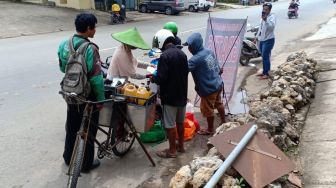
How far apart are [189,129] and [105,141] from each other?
1.55m

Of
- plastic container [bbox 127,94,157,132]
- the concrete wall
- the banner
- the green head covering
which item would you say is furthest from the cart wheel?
the concrete wall

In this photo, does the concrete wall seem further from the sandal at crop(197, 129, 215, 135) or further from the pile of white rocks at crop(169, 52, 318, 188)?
the sandal at crop(197, 129, 215, 135)

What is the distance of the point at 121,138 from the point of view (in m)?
5.03

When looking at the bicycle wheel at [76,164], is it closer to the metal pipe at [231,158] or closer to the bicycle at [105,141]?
the bicycle at [105,141]

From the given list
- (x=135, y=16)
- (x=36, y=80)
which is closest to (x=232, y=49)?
(x=36, y=80)

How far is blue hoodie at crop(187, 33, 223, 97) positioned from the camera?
5531 mm

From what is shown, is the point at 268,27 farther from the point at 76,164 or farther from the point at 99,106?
the point at 76,164

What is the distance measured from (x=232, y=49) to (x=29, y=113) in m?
3.64

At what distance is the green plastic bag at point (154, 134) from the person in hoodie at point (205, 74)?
721mm

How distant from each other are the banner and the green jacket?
3254 millimetres

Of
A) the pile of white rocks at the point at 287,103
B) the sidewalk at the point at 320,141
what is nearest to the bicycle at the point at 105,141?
the pile of white rocks at the point at 287,103

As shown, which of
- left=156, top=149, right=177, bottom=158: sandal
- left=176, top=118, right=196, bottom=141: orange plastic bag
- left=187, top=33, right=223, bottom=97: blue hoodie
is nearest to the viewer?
left=156, top=149, right=177, bottom=158: sandal

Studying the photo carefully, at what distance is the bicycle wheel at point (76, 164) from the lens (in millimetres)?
3846

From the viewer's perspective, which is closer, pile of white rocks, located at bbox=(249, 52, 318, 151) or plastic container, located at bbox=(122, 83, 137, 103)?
plastic container, located at bbox=(122, 83, 137, 103)
